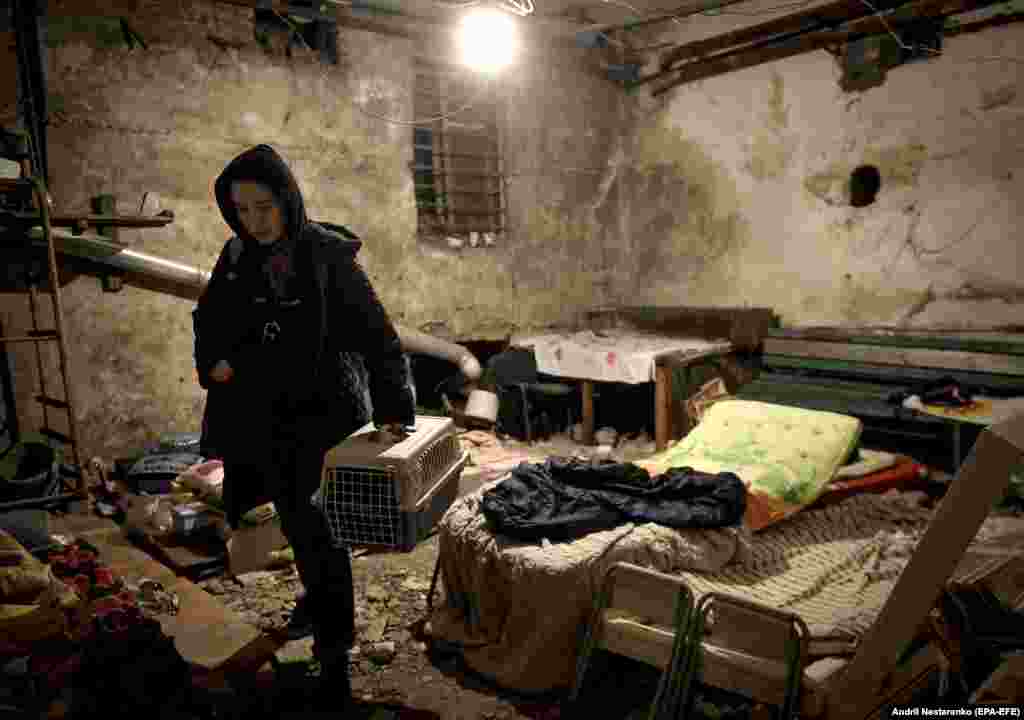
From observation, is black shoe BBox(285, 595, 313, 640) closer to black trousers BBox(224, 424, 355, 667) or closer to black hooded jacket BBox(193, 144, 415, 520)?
black trousers BBox(224, 424, 355, 667)

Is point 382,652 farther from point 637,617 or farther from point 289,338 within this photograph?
point 289,338

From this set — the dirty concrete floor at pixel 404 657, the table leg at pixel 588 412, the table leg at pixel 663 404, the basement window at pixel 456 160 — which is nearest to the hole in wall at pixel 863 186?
the table leg at pixel 663 404

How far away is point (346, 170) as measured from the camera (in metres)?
7.00

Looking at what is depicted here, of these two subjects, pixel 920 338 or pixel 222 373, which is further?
pixel 920 338

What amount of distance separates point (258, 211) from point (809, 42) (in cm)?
650

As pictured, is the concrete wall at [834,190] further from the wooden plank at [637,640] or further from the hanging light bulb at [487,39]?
the wooden plank at [637,640]

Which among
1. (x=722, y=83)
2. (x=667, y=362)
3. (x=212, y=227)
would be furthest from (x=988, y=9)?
(x=212, y=227)

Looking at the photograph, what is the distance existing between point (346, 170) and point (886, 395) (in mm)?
5390

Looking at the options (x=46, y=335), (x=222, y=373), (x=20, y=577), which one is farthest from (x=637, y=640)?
(x=46, y=335)

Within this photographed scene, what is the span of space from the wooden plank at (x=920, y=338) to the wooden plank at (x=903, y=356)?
0.07 m

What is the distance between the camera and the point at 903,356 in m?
5.89

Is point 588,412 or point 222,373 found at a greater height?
point 222,373

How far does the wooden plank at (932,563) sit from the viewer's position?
196 centimetres

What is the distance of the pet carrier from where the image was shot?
112 inches
